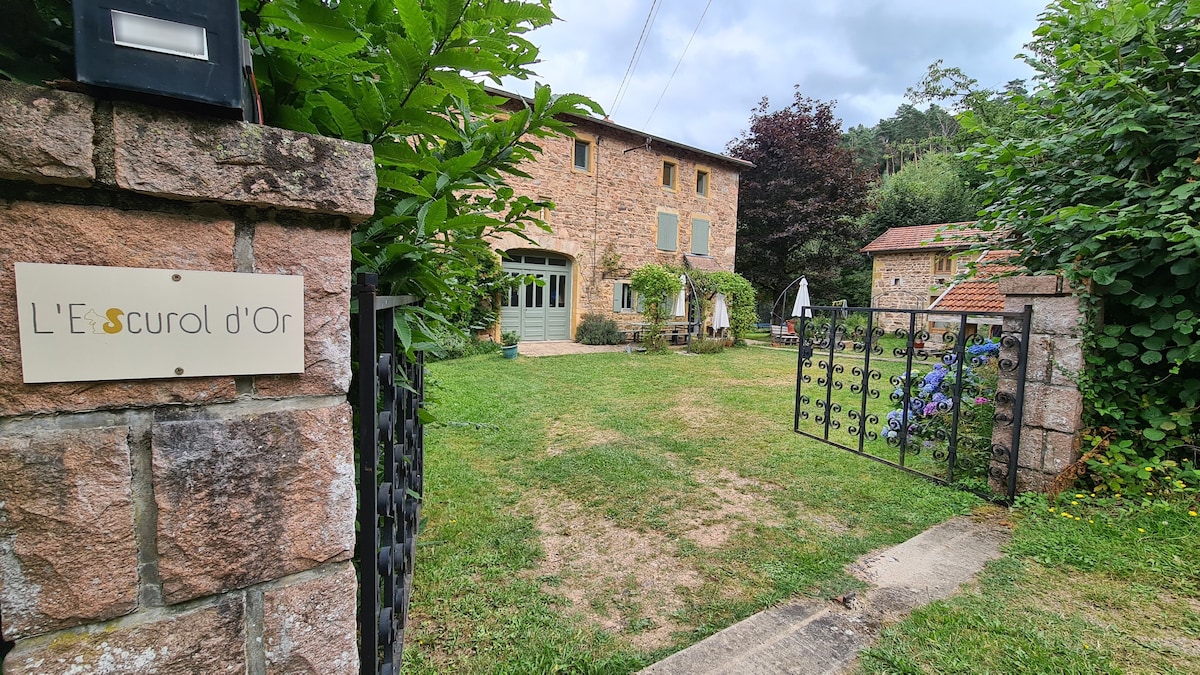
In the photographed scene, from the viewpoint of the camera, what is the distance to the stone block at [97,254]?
0.63 m

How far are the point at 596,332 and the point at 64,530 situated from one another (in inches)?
482

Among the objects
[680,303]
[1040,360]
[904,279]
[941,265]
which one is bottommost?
[1040,360]

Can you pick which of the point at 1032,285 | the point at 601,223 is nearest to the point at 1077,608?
the point at 1032,285

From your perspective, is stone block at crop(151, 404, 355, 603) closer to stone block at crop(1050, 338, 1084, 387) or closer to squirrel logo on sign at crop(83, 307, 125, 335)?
squirrel logo on sign at crop(83, 307, 125, 335)

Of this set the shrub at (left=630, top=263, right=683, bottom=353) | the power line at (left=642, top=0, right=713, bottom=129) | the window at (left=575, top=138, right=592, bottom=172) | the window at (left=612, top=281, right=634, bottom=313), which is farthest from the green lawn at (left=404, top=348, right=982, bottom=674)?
the window at (left=575, top=138, right=592, bottom=172)

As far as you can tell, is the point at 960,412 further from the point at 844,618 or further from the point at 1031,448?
the point at 844,618

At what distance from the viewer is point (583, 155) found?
1290 cm

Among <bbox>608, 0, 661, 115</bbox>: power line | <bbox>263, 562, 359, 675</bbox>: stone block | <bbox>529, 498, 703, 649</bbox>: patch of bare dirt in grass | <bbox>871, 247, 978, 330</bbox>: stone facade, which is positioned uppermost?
<bbox>608, 0, 661, 115</bbox>: power line

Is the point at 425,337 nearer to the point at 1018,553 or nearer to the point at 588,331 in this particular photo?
the point at 1018,553

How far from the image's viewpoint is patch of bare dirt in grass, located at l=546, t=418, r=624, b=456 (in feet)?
13.8

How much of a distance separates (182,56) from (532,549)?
2.34 m

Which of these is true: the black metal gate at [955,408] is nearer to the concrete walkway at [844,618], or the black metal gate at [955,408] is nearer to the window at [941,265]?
the concrete walkway at [844,618]

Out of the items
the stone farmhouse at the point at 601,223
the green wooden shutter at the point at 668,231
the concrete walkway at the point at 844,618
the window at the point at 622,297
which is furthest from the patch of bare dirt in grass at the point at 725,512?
the green wooden shutter at the point at 668,231

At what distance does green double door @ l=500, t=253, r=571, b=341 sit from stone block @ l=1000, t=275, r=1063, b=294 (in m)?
10.2
